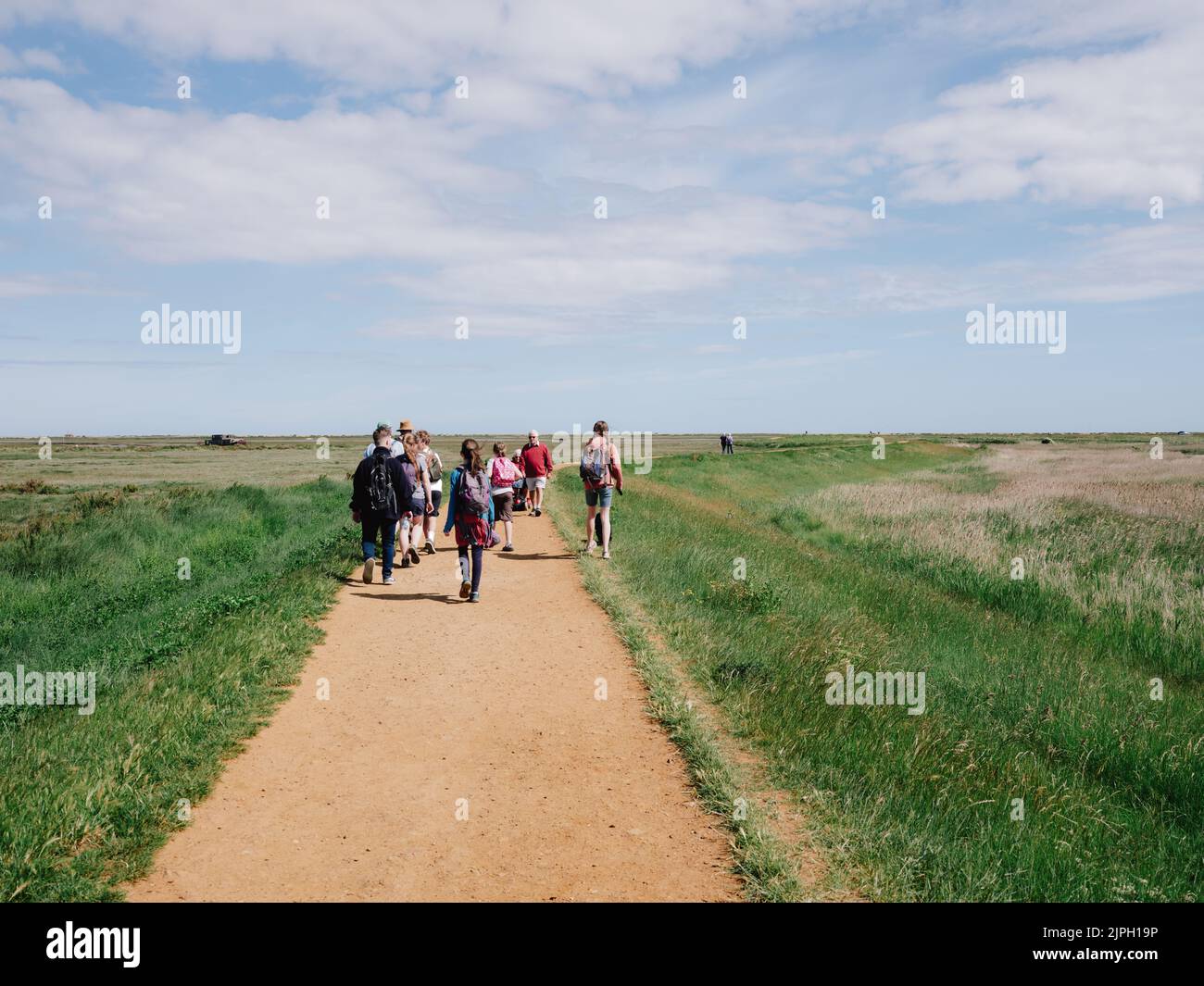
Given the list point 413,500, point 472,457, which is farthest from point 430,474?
point 472,457

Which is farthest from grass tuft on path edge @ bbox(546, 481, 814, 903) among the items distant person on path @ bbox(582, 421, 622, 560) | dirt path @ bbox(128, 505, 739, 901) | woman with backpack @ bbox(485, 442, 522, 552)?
woman with backpack @ bbox(485, 442, 522, 552)

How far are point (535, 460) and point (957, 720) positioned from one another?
12731mm

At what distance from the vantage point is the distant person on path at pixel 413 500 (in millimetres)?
12516

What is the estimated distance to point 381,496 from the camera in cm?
1144

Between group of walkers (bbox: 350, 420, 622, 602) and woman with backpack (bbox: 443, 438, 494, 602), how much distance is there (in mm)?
12

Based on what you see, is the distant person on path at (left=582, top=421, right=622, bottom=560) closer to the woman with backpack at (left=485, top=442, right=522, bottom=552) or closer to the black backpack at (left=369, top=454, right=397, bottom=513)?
the woman with backpack at (left=485, top=442, right=522, bottom=552)

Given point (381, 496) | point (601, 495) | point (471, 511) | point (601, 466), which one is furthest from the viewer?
point (601, 495)

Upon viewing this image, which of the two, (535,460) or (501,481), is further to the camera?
(535,460)

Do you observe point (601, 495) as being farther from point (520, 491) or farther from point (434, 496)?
point (520, 491)

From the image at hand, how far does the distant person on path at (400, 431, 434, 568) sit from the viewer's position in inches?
493

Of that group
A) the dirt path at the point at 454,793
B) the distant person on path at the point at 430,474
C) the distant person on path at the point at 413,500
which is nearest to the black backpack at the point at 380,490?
the distant person on path at the point at 413,500

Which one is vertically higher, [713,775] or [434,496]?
[434,496]

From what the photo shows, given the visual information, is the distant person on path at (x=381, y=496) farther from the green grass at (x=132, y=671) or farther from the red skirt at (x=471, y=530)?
the red skirt at (x=471, y=530)
